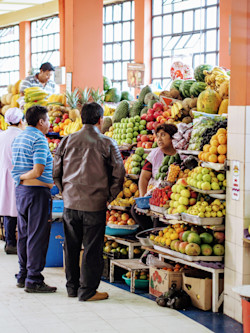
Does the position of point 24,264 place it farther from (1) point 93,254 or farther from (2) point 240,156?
(2) point 240,156

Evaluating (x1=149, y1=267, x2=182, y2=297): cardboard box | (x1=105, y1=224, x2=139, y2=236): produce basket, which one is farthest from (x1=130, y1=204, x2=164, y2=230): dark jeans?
(x1=149, y1=267, x2=182, y2=297): cardboard box

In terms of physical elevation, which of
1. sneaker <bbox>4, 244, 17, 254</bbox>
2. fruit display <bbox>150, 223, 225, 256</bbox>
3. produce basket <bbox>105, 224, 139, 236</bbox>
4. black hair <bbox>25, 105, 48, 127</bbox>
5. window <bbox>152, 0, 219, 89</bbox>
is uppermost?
window <bbox>152, 0, 219, 89</bbox>

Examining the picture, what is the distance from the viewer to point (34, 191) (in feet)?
18.3

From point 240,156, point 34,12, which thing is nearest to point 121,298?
point 240,156

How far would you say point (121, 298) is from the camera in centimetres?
553

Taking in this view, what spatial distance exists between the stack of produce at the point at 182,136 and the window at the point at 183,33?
7.26m

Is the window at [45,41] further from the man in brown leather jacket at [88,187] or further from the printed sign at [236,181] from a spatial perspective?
the printed sign at [236,181]

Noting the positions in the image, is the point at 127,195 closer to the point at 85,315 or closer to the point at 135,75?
the point at 85,315

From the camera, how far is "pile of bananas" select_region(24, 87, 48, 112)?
30.4 feet

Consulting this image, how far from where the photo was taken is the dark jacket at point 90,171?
5203 mm

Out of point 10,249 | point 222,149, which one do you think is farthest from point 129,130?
point 10,249

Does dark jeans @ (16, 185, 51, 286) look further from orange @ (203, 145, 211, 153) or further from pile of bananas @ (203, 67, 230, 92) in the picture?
pile of bananas @ (203, 67, 230, 92)

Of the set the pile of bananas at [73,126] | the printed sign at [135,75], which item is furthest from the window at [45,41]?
the pile of bananas at [73,126]

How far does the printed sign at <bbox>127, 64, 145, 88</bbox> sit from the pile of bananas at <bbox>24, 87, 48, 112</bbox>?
1.40m
